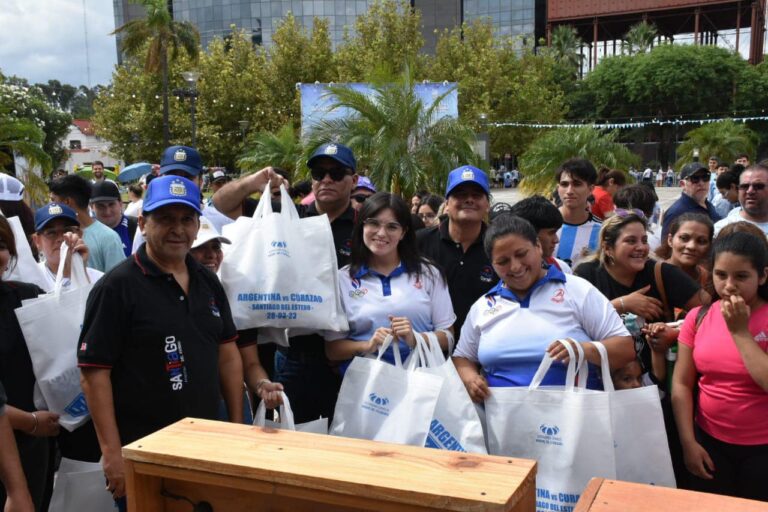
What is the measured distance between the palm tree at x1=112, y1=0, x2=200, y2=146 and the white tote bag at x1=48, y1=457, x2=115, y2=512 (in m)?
27.4

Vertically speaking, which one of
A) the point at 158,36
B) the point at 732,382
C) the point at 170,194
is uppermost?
the point at 158,36

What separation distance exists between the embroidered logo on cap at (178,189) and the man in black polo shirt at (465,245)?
53.3 inches

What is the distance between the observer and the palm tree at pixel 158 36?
28.0m

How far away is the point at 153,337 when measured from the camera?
2.51 metres

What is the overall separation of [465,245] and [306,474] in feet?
7.60

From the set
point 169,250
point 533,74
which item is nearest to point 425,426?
point 169,250

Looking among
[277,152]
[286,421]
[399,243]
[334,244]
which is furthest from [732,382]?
[277,152]

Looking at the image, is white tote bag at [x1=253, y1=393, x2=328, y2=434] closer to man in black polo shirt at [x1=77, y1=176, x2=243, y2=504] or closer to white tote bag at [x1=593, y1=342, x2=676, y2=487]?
man in black polo shirt at [x1=77, y1=176, x2=243, y2=504]

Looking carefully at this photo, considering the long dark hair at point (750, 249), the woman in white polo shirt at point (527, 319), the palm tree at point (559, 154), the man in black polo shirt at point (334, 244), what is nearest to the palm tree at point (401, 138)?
the palm tree at point (559, 154)

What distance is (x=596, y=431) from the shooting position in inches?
93.8

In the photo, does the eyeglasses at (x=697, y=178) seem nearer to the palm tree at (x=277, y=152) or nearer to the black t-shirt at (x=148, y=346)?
the black t-shirt at (x=148, y=346)

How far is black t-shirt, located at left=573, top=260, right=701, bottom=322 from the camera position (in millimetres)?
3289

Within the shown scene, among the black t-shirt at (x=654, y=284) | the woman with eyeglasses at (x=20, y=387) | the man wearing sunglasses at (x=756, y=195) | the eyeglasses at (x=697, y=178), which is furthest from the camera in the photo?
the eyeglasses at (x=697, y=178)

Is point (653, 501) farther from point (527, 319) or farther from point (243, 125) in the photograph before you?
point (243, 125)
